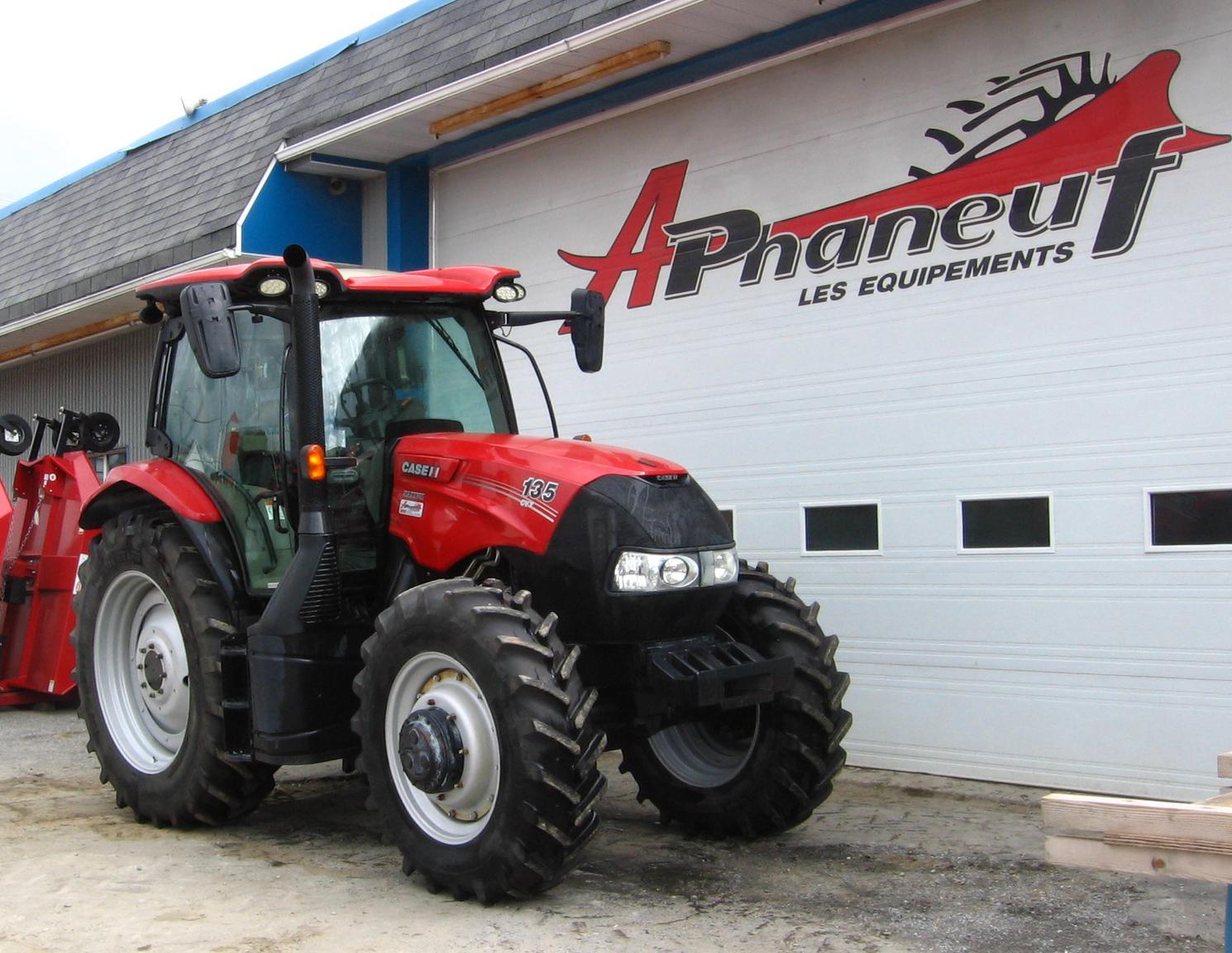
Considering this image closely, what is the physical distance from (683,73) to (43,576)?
544cm

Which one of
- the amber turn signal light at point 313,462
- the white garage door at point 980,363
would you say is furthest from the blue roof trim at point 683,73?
the amber turn signal light at point 313,462

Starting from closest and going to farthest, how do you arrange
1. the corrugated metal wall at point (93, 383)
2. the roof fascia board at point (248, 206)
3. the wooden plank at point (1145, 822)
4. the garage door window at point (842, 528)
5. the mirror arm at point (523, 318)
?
the wooden plank at point (1145, 822) < the mirror arm at point (523, 318) < the garage door window at point (842, 528) < the roof fascia board at point (248, 206) < the corrugated metal wall at point (93, 383)

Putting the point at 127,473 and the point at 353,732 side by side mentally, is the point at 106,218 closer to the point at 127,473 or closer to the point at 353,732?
the point at 127,473

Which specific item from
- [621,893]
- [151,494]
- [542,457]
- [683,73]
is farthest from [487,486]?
[683,73]

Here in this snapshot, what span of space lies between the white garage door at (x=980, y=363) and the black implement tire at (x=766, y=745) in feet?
5.38

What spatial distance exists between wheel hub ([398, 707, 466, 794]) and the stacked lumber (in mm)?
2184

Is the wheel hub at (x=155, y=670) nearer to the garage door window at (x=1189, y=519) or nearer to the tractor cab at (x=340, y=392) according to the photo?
the tractor cab at (x=340, y=392)

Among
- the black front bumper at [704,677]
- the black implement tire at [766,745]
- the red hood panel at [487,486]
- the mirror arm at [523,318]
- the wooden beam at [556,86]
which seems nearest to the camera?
the black front bumper at [704,677]

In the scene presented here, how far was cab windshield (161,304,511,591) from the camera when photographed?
5848 mm

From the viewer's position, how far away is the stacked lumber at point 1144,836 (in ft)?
10.3

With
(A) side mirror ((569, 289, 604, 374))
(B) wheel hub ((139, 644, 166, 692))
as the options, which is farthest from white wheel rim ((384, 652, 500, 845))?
(A) side mirror ((569, 289, 604, 374))

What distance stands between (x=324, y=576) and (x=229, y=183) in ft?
21.5

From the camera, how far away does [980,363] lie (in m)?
7.22

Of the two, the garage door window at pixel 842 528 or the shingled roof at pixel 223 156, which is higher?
the shingled roof at pixel 223 156
